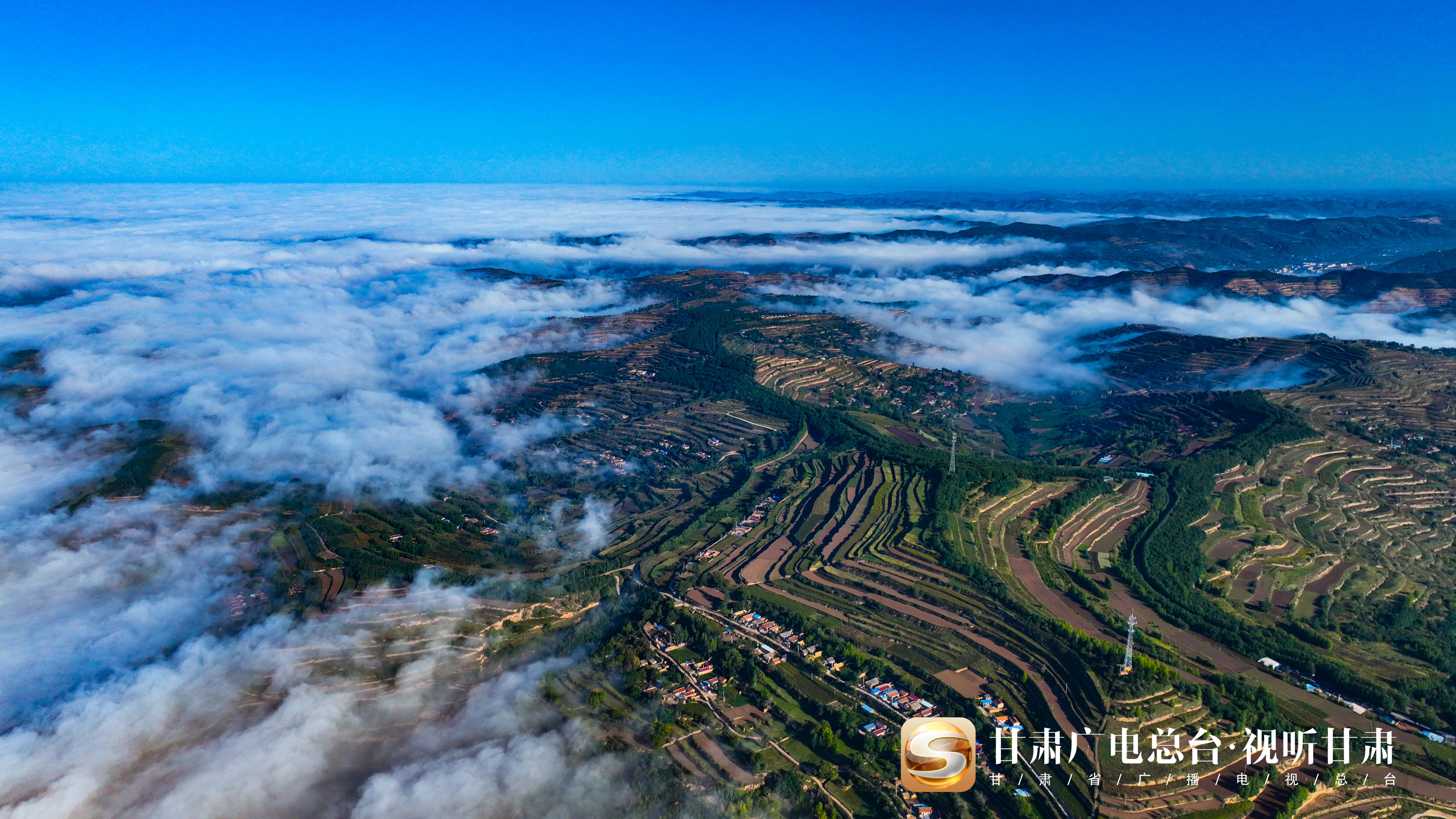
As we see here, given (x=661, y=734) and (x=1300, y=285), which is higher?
(x=1300, y=285)

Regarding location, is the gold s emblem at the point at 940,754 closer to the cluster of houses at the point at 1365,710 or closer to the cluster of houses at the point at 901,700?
the cluster of houses at the point at 901,700

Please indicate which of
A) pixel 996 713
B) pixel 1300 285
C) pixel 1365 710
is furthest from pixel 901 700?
pixel 1300 285

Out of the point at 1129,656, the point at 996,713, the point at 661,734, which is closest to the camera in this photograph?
the point at 661,734

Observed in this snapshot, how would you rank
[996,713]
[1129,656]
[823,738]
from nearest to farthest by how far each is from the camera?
1. [823,738]
2. [996,713]
3. [1129,656]

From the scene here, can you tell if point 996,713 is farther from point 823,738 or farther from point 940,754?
point 823,738

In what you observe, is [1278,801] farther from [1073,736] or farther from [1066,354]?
[1066,354]

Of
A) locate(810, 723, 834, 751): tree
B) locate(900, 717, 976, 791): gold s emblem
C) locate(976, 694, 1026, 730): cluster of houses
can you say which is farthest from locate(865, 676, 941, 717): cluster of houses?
locate(900, 717, 976, 791): gold s emblem
